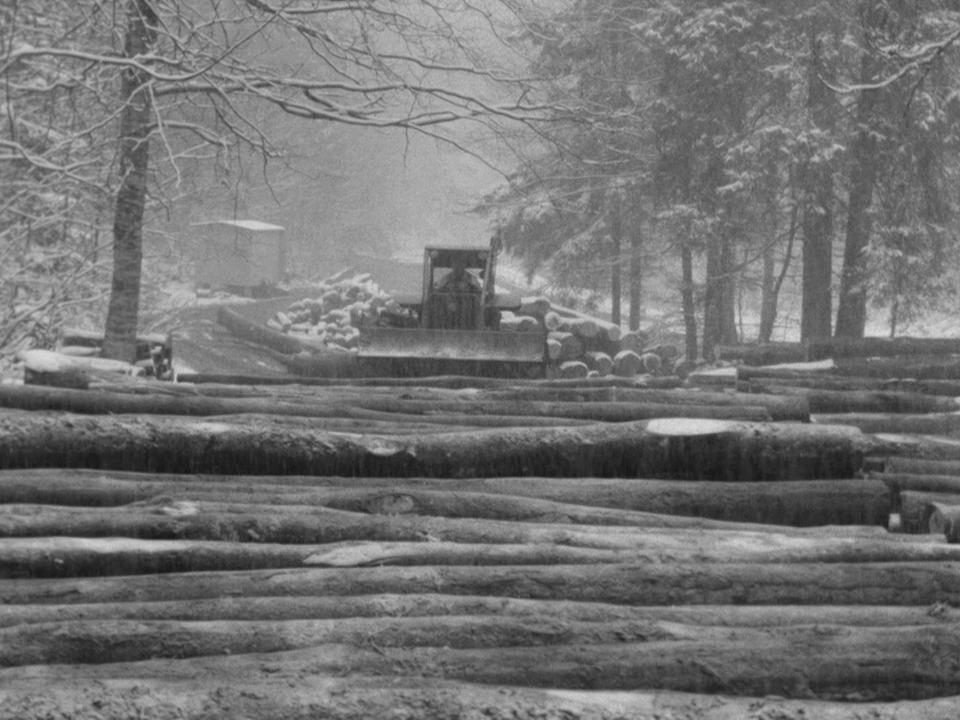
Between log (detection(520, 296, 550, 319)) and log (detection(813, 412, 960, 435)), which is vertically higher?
log (detection(520, 296, 550, 319))

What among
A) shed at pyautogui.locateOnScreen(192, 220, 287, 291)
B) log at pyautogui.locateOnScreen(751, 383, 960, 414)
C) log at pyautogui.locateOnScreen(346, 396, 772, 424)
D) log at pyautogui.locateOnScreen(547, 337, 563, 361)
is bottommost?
log at pyautogui.locateOnScreen(346, 396, 772, 424)

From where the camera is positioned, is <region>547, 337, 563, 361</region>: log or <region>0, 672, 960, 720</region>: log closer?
<region>0, 672, 960, 720</region>: log

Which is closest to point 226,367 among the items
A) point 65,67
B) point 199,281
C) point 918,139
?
point 65,67

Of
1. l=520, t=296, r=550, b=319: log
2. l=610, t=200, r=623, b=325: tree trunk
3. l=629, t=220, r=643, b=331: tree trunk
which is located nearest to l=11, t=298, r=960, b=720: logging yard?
l=520, t=296, r=550, b=319: log

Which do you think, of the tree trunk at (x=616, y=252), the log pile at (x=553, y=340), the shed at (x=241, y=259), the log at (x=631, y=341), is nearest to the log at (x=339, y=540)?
the log pile at (x=553, y=340)

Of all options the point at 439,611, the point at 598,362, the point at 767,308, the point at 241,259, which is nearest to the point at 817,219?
the point at 767,308

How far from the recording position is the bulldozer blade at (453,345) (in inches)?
689

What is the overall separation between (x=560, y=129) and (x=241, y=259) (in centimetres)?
3120

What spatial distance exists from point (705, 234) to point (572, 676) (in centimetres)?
2485

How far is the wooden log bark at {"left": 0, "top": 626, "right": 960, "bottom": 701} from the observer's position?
318cm

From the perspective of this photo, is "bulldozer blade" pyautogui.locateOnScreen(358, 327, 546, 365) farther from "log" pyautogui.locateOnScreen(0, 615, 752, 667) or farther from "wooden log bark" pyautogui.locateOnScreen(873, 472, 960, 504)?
"log" pyautogui.locateOnScreen(0, 615, 752, 667)

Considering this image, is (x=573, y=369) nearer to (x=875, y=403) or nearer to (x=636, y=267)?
(x=636, y=267)

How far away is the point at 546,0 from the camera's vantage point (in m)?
33.7

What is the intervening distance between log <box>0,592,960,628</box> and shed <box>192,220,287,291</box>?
50.2m
